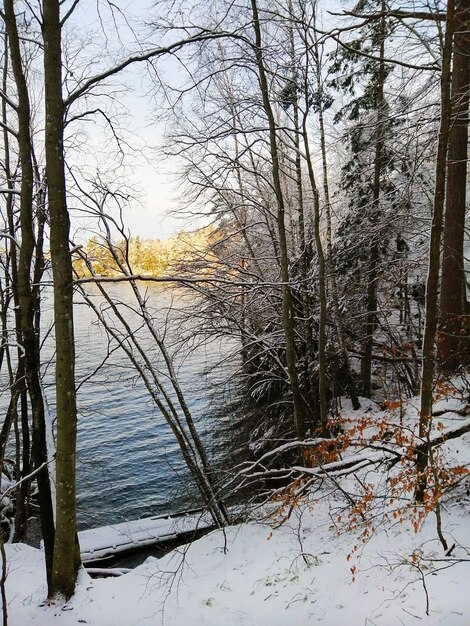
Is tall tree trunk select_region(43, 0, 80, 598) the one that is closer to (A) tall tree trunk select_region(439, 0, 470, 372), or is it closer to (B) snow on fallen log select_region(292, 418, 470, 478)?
(B) snow on fallen log select_region(292, 418, 470, 478)

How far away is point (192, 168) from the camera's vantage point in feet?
29.8

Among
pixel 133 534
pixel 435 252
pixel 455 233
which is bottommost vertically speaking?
pixel 133 534

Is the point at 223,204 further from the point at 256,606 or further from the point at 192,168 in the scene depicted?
the point at 256,606

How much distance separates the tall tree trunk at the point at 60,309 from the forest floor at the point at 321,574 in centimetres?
49

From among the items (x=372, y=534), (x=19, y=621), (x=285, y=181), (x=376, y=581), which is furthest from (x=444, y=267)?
(x=19, y=621)

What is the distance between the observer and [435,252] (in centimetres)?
424

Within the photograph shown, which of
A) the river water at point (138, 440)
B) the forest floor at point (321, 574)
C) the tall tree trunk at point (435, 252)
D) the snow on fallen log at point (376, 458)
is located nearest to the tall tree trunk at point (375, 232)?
the river water at point (138, 440)

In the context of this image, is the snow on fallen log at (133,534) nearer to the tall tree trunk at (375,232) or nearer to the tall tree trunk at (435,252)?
the tall tree trunk at (435,252)

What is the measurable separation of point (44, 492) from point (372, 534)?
4.21m

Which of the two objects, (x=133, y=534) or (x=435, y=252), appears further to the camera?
(x=133, y=534)

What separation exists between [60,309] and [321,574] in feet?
13.6


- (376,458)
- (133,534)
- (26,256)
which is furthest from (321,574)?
(133,534)

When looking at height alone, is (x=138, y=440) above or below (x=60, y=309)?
below

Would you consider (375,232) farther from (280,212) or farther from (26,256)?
(26,256)
